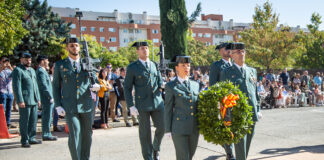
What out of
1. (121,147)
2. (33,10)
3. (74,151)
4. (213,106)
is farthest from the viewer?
(33,10)

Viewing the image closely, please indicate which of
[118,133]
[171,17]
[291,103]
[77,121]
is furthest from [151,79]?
[171,17]

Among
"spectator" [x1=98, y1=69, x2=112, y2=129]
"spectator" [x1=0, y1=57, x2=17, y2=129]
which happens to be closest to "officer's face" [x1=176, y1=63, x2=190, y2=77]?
"spectator" [x1=98, y1=69, x2=112, y2=129]

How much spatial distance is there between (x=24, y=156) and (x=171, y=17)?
817 inches

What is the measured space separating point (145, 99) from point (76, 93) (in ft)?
3.92

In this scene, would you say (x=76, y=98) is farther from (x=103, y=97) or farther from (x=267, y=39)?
(x=267, y=39)

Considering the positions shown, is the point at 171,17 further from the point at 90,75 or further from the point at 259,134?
the point at 90,75

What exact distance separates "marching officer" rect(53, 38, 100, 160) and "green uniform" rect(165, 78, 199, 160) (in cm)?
138

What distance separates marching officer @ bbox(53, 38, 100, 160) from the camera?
476 centimetres

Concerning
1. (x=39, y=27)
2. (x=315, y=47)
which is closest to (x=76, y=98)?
(x=39, y=27)

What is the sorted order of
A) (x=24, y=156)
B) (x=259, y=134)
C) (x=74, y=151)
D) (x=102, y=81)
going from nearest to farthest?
(x=74, y=151), (x=24, y=156), (x=259, y=134), (x=102, y=81)

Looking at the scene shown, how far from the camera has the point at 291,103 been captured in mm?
18328

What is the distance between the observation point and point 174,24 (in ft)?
84.6

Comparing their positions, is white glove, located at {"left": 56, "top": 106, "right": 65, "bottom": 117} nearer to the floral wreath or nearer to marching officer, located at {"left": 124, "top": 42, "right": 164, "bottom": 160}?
marching officer, located at {"left": 124, "top": 42, "right": 164, "bottom": 160}

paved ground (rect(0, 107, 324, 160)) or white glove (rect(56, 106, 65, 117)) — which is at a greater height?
white glove (rect(56, 106, 65, 117))
